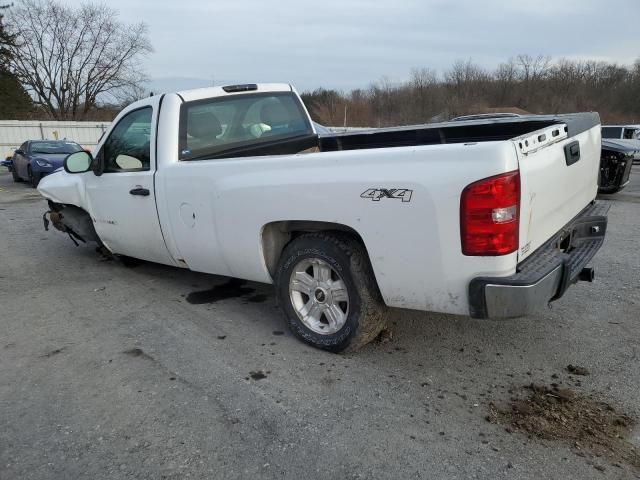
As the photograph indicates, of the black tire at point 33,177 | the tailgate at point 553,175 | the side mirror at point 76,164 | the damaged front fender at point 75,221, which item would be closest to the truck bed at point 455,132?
the tailgate at point 553,175

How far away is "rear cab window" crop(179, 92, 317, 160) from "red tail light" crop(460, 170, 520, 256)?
2470 mm

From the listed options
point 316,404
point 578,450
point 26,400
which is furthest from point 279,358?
point 578,450

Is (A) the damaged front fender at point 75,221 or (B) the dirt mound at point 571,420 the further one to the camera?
(A) the damaged front fender at point 75,221

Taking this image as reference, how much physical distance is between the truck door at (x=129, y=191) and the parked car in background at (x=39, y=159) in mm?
12028

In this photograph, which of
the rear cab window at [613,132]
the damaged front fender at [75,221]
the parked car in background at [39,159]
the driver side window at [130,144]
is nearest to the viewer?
the driver side window at [130,144]

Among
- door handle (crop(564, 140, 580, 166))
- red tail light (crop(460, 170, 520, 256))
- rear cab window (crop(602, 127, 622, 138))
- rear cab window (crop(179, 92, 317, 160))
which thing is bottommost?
rear cab window (crop(602, 127, 622, 138))

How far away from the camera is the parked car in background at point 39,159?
1574 cm

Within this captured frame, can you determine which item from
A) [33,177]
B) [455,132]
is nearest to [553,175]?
[455,132]

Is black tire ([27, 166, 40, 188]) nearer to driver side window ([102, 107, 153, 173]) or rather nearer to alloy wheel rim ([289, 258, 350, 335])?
driver side window ([102, 107, 153, 173])

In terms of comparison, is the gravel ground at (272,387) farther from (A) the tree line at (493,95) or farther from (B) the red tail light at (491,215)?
(A) the tree line at (493,95)

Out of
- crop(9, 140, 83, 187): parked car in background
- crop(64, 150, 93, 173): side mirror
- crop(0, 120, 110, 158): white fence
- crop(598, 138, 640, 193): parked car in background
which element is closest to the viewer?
crop(64, 150, 93, 173): side mirror

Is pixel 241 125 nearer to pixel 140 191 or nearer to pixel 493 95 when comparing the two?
pixel 140 191

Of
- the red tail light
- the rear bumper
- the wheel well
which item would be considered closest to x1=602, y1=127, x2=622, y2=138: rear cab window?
the rear bumper

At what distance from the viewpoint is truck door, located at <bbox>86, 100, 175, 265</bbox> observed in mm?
4477
